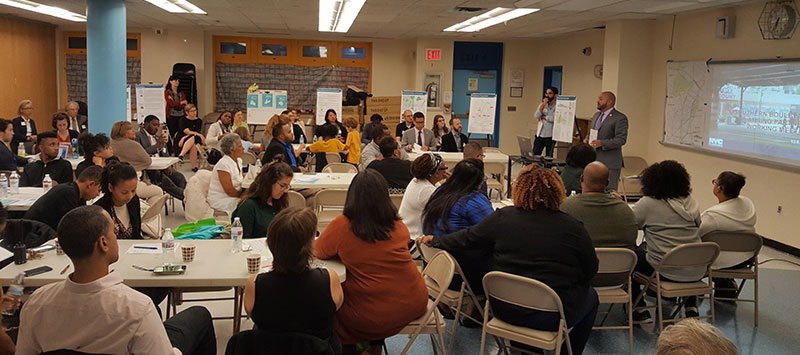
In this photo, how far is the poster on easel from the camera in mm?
13508

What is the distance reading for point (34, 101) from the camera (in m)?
14.1

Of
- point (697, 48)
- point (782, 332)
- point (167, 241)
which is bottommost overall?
point (782, 332)

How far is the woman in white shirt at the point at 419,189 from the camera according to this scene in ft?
16.3

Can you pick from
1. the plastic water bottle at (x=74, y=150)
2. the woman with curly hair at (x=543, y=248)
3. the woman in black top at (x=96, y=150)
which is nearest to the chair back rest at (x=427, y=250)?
the woman with curly hair at (x=543, y=248)

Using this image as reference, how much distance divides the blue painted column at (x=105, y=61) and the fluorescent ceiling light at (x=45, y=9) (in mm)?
2578

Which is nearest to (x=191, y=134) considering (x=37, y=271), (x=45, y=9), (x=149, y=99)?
(x=149, y=99)

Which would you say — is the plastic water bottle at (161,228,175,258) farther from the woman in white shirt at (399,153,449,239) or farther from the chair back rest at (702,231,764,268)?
the chair back rest at (702,231,764,268)

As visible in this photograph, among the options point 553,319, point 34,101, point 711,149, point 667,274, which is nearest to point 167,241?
point 553,319

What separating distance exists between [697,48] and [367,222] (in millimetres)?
7526

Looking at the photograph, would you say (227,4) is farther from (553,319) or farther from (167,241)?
(553,319)

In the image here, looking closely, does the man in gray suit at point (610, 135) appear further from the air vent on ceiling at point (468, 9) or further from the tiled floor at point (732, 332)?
the tiled floor at point (732, 332)

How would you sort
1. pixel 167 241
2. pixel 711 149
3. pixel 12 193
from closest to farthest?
pixel 167 241, pixel 12 193, pixel 711 149

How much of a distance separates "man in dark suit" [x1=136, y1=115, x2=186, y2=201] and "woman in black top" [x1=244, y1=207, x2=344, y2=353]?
5766 millimetres

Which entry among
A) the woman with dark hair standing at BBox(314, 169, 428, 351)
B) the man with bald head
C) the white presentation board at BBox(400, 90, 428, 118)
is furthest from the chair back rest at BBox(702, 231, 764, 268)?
the white presentation board at BBox(400, 90, 428, 118)
